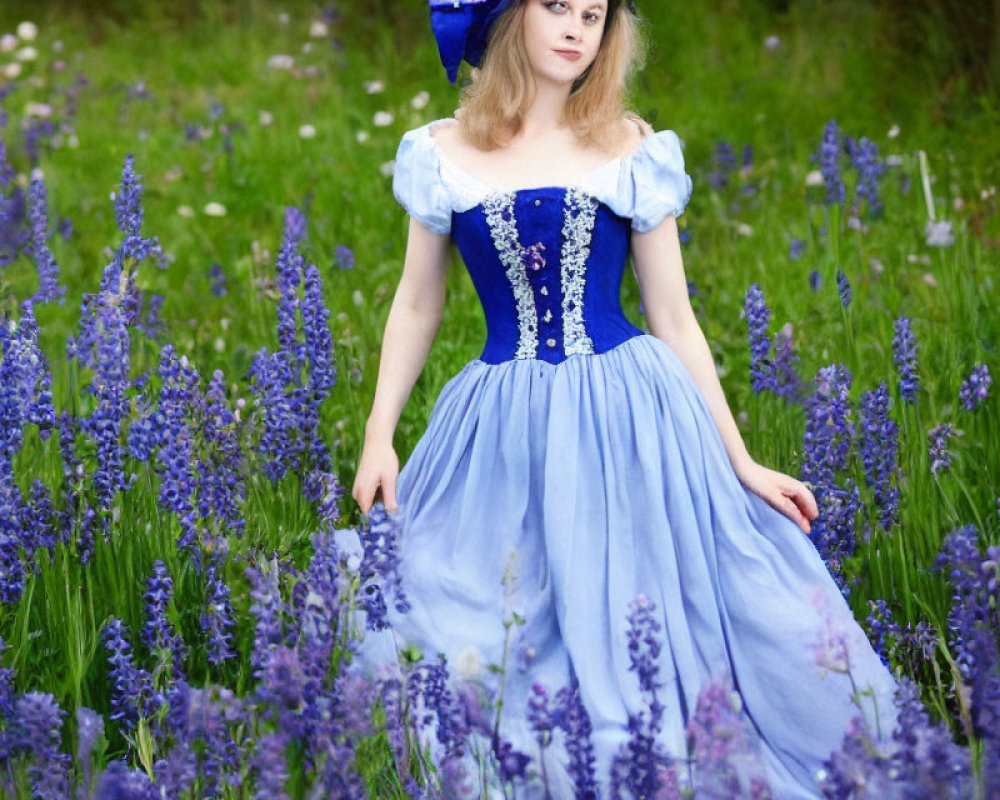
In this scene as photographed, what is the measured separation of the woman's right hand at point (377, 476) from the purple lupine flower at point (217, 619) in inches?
11.4

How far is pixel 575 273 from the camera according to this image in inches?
98.8

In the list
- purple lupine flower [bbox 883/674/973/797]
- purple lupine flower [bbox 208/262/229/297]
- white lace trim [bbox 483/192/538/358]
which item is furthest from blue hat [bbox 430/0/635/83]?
purple lupine flower [bbox 208/262/229/297]

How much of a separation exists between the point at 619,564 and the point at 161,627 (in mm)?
749

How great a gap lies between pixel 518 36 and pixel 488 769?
129cm

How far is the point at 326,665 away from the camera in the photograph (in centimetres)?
180

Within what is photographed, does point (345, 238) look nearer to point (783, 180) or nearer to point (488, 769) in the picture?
point (783, 180)

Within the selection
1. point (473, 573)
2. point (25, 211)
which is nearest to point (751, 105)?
point (25, 211)

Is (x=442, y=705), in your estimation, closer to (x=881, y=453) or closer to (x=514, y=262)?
(x=514, y=262)

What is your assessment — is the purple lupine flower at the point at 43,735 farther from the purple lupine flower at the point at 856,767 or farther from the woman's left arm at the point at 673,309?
the woman's left arm at the point at 673,309

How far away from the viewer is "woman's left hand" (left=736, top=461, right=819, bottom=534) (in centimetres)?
237

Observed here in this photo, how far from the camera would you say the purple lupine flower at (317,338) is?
279 cm

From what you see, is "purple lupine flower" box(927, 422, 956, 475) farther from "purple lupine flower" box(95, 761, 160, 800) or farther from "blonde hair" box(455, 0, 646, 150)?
"purple lupine flower" box(95, 761, 160, 800)

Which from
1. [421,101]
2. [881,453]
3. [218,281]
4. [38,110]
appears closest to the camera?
[881,453]

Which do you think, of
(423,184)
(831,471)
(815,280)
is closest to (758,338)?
(831,471)
